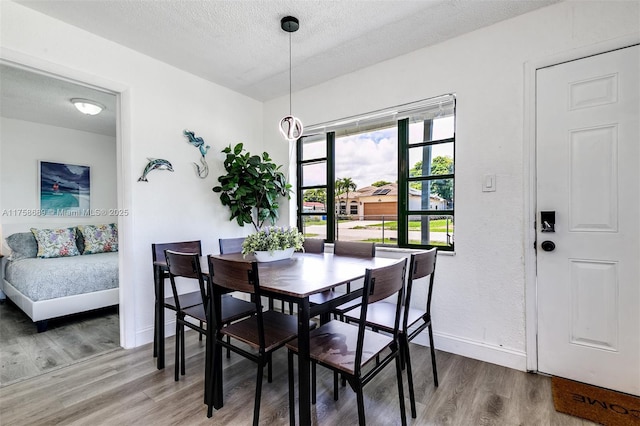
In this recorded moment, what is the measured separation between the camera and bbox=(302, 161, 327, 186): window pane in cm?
343

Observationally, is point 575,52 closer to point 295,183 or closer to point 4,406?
point 295,183

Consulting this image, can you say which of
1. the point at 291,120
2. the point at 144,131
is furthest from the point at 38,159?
the point at 291,120

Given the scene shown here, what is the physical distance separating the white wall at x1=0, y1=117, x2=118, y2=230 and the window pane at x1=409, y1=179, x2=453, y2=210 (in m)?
4.73

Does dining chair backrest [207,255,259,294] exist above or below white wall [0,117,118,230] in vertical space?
below

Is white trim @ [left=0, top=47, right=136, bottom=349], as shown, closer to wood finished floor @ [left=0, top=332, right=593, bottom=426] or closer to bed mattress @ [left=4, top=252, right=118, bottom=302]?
wood finished floor @ [left=0, top=332, right=593, bottom=426]

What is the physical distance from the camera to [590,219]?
1936mm

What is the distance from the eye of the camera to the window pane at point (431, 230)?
8.45 ft

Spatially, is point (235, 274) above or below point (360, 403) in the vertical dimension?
above

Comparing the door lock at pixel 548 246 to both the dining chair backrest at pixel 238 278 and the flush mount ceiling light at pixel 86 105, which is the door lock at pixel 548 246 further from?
the flush mount ceiling light at pixel 86 105

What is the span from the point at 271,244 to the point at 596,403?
2161 millimetres

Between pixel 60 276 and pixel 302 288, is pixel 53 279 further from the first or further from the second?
pixel 302 288

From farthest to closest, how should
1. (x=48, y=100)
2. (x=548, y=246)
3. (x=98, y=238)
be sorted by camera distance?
(x=98, y=238) → (x=48, y=100) → (x=548, y=246)

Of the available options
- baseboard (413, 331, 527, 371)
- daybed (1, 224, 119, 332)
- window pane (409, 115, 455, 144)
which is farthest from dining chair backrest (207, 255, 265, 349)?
daybed (1, 224, 119, 332)

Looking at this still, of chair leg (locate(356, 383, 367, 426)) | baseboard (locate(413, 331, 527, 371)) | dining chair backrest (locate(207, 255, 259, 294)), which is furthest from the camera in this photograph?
baseboard (locate(413, 331, 527, 371))
